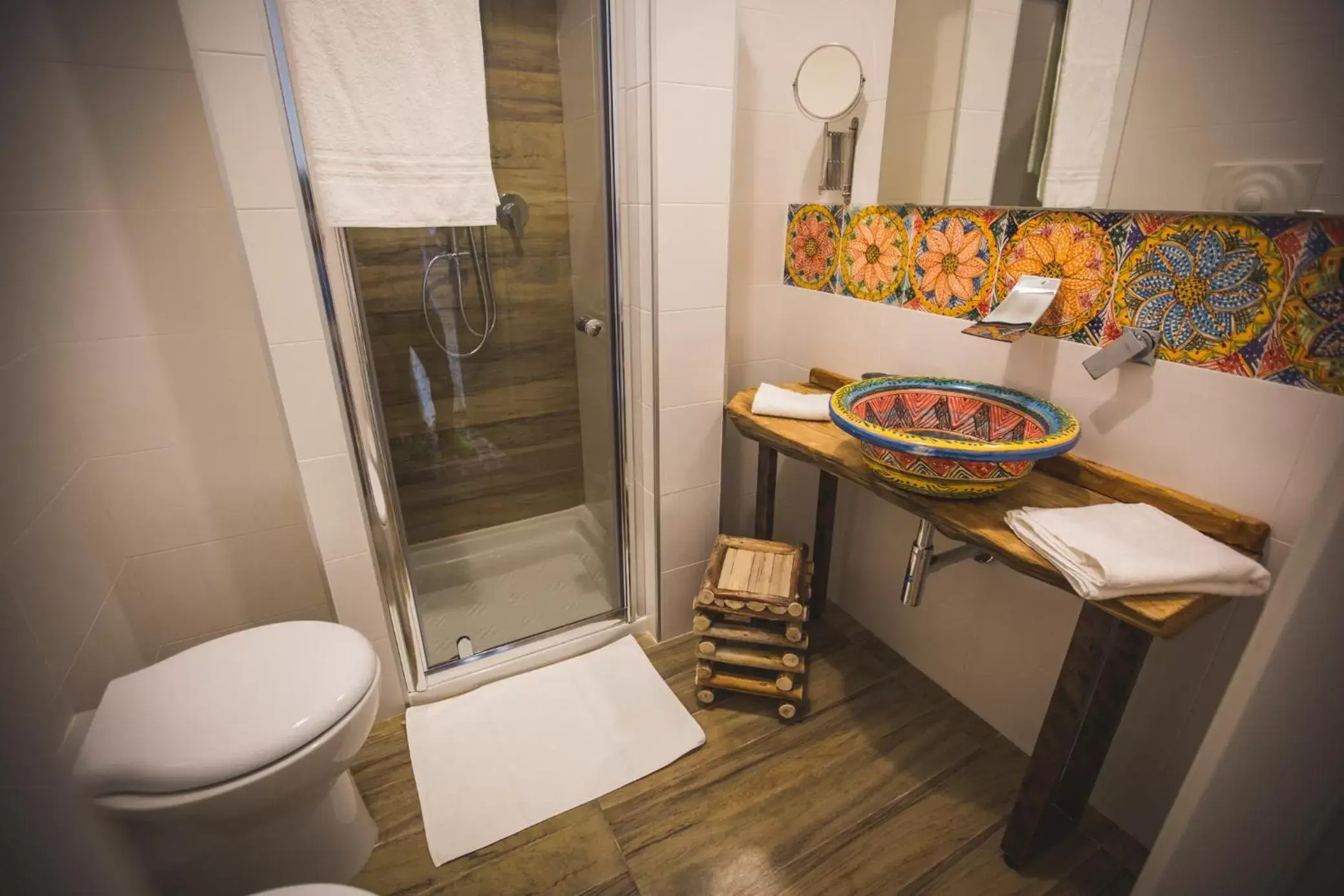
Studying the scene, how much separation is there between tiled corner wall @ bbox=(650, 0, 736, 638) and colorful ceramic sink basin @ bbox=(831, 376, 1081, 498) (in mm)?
455

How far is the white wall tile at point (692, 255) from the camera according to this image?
1.48 m


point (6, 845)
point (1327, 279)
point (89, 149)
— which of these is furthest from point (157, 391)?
point (1327, 279)

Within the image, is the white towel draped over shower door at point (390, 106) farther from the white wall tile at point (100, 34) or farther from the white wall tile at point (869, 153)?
the white wall tile at point (869, 153)

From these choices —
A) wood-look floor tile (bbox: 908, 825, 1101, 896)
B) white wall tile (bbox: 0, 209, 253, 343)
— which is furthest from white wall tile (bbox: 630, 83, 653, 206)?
wood-look floor tile (bbox: 908, 825, 1101, 896)

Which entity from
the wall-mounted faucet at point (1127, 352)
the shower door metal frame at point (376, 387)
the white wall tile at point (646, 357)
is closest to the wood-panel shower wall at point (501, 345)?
the shower door metal frame at point (376, 387)

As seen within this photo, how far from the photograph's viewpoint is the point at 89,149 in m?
1.22

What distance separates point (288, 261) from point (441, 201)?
352 millimetres

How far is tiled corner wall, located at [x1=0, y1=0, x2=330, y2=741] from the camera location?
3.67ft

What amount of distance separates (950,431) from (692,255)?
74 cm

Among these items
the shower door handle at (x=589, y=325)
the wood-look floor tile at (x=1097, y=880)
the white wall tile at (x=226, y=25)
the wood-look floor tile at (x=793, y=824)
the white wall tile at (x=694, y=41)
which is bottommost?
the wood-look floor tile at (x=793, y=824)

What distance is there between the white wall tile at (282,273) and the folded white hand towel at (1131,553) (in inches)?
53.6

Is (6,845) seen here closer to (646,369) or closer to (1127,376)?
(646,369)

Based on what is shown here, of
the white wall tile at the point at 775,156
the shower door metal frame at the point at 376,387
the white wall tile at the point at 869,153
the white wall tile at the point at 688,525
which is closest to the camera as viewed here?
the shower door metal frame at the point at 376,387

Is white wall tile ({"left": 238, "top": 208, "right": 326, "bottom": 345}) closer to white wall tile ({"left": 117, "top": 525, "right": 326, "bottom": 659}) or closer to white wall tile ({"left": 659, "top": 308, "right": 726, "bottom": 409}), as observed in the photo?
white wall tile ({"left": 117, "top": 525, "right": 326, "bottom": 659})
